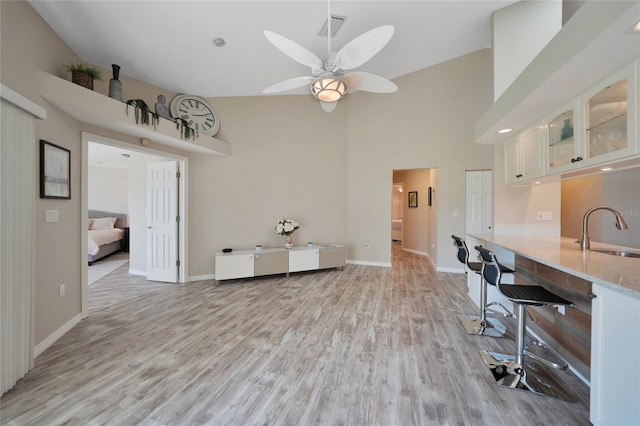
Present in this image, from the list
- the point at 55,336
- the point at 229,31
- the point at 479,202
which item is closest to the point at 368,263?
the point at 479,202

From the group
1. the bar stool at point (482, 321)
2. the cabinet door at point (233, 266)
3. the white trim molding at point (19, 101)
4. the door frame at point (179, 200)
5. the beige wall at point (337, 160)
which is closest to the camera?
the white trim molding at point (19, 101)

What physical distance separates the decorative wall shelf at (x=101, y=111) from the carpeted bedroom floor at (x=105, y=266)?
9.71 ft

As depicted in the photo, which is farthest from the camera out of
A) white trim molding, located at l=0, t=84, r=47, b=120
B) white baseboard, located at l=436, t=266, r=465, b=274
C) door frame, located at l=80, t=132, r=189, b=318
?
white baseboard, located at l=436, t=266, r=465, b=274

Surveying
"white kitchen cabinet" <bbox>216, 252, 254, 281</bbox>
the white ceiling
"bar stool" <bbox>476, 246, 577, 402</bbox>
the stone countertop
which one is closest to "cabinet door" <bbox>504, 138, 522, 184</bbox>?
the stone countertop

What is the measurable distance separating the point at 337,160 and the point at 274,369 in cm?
438

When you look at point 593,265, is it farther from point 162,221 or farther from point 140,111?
point 162,221

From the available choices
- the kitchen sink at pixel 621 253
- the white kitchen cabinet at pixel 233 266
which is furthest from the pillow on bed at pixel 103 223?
the kitchen sink at pixel 621 253

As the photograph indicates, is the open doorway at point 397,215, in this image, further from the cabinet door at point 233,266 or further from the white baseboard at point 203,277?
the white baseboard at point 203,277

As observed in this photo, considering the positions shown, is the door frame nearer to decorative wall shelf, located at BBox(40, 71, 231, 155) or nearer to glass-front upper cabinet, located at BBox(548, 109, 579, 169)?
decorative wall shelf, located at BBox(40, 71, 231, 155)

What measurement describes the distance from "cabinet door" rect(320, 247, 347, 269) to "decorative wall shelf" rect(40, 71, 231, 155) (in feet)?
9.54

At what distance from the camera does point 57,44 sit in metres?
2.63

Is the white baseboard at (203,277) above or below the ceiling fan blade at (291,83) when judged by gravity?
below

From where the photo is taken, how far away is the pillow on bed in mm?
7283

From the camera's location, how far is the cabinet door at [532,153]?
8.40 feet
